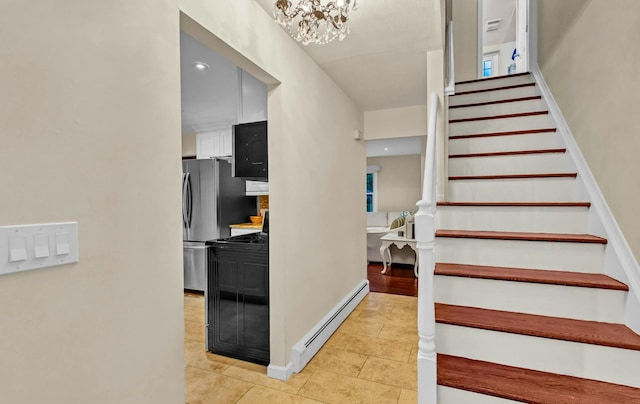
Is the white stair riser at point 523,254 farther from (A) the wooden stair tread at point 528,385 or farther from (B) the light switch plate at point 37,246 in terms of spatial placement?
(B) the light switch plate at point 37,246

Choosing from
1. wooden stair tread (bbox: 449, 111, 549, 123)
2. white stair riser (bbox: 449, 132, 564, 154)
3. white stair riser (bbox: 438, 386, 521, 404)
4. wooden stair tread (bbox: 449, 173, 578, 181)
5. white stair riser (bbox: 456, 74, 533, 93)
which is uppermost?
white stair riser (bbox: 456, 74, 533, 93)

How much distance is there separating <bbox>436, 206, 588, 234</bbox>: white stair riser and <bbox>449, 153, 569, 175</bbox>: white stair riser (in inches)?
22.4

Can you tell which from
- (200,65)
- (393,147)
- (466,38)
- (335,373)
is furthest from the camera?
(393,147)

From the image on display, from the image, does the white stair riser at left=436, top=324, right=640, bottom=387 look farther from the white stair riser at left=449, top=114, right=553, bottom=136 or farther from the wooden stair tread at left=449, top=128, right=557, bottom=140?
the white stair riser at left=449, top=114, right=553, bottom=136

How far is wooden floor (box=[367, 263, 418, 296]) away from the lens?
426cm

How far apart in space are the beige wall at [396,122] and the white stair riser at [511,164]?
3.90 feet

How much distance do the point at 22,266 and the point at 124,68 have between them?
0.71 metres

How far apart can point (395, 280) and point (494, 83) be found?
119 inches

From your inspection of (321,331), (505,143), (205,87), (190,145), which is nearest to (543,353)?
(321,331)

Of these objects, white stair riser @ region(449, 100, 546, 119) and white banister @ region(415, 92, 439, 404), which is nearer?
white banister @ region(415, 92, 439, 404)

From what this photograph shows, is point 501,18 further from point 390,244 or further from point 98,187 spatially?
point 98,187

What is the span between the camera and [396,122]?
3.97 m

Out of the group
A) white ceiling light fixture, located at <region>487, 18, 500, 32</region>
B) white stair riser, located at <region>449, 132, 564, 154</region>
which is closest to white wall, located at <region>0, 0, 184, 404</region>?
white stair riser, located at <region>449, 132, 564, 154</region>

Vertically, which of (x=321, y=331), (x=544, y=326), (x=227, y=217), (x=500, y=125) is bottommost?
(x=321, y=331)
